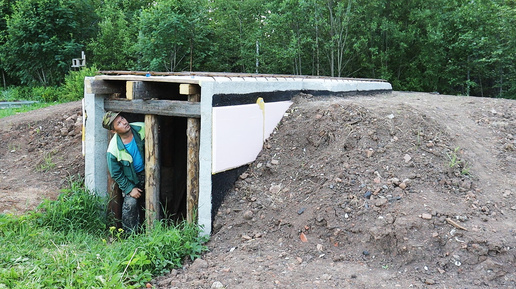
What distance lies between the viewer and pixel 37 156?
7.11 metres

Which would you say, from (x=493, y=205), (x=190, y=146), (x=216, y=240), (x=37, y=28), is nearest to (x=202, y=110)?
(x=190, y=146)

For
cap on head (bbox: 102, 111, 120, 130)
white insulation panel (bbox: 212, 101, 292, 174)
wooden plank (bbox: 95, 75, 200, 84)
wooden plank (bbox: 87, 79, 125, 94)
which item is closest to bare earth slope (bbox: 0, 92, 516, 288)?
white insulation panel (bbox: 212, 101, 292, 174)

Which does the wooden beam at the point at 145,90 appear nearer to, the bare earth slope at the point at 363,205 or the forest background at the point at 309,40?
the bare earth slope at the point at 363,205

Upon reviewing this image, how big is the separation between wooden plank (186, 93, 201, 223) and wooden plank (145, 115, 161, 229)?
20.8 inches

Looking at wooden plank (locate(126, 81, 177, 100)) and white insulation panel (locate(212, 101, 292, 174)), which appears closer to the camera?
white insulation panel (locate(212, 101, 292, 174))

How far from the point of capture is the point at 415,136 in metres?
5.27

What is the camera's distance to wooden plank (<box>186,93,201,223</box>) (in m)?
4.90

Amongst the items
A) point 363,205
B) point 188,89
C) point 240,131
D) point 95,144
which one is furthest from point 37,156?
point 363,205

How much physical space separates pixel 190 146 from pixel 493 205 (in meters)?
3.15

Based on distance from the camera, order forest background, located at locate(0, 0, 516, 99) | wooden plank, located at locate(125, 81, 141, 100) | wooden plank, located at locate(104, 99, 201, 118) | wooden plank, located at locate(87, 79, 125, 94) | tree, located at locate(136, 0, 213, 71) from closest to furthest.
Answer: wooden plank, located at locate(104, 99, 201, 118) < wooden plank, located at locate(125, 81, 141, 100) < wooden plank, located at locate(87, 79, 125, 94) < forest background, located at locate(0, 0, 516, 99) < tree, located at locate(136, 0, 213, 71)

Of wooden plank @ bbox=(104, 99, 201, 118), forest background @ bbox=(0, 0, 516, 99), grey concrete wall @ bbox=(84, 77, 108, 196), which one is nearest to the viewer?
wooden plank @ bbox=(104, 99, 201, 118)

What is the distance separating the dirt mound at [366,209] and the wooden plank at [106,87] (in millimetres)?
1981

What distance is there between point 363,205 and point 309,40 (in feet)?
35.1

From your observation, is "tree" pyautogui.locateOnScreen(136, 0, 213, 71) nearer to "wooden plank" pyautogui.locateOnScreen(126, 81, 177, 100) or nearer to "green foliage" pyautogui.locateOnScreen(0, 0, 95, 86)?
"green foliage" pyautogui.locateOnScreen(0, 0, 95, 86)
